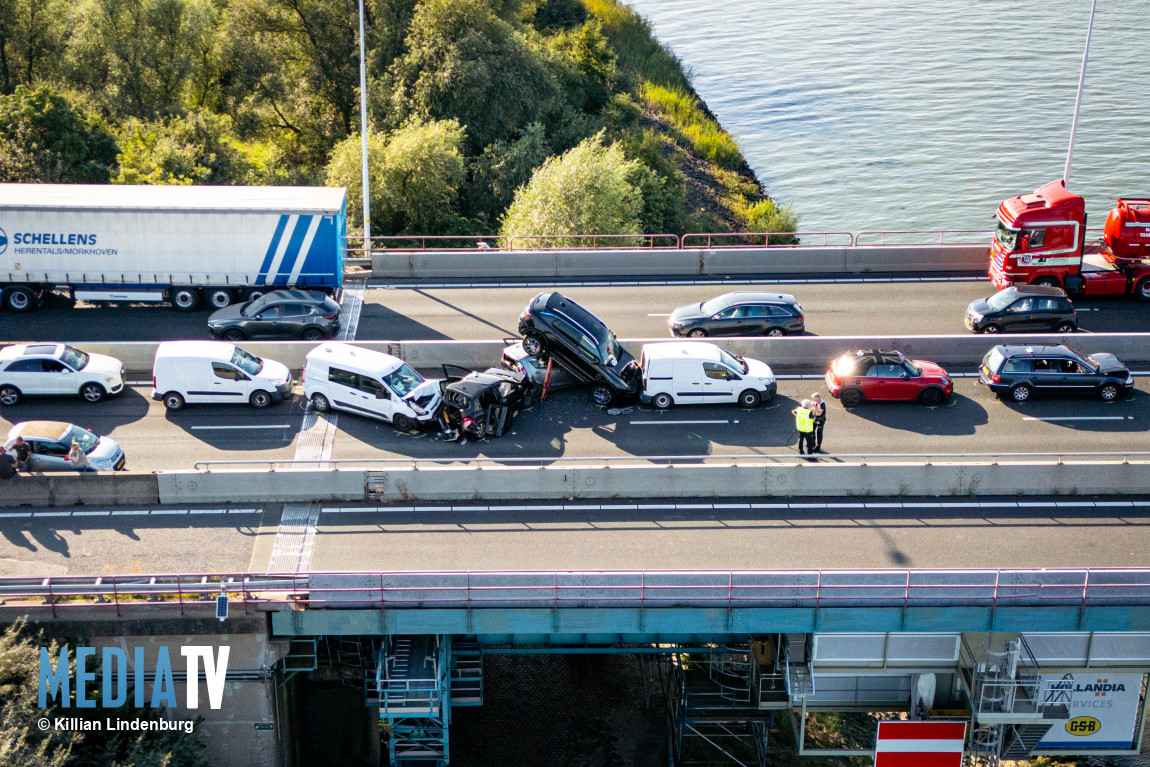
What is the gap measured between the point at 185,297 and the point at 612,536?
1727 cm

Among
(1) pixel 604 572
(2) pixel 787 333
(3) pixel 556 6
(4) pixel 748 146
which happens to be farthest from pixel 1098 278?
(3) pixel 556 6

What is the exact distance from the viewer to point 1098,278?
119 feet

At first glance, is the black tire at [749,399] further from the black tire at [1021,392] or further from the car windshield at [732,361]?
the black tire at [1021,392]

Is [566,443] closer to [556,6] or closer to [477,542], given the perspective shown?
[477,542]

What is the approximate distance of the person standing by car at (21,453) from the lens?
1013 inches

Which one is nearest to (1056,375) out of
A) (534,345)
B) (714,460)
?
(714,460)

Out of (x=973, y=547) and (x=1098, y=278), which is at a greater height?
(x=1098, y=278)

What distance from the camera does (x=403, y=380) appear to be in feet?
95.2

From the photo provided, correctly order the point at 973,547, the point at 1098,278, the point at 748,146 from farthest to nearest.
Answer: the point at 748,146
the point at 1098,278
the point at 973,547

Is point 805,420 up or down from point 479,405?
up

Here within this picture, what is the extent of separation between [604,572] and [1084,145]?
5319 centimetres

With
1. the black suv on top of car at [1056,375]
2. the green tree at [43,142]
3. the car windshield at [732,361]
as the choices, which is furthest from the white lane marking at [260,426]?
the green tree at [43,142]

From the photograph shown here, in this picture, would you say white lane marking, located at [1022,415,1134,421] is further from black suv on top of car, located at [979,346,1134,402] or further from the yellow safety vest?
the yellow safety vest

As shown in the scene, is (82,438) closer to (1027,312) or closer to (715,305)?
(715,305)
